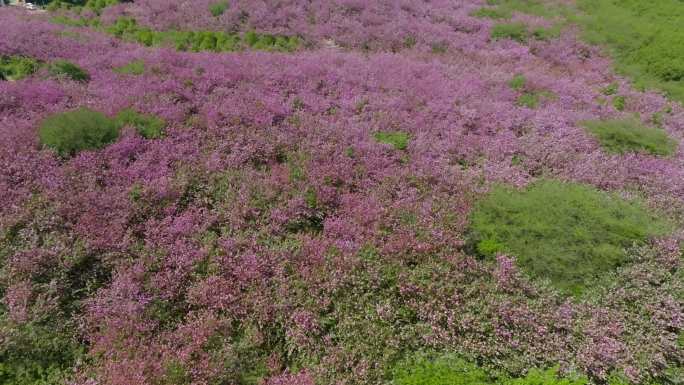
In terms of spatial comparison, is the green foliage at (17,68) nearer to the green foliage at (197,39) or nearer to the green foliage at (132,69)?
the green foliage at (132,69)

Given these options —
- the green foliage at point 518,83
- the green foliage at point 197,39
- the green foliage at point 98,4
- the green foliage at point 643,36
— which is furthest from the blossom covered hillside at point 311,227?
the green foliage at point 643,36

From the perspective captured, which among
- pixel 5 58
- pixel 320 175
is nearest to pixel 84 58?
pixel 5 58

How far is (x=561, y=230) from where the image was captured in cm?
718

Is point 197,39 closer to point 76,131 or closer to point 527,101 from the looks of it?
point 76,131

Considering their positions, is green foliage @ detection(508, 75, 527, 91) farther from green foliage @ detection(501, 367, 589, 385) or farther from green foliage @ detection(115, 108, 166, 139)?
green foliage @ detection(115, 108, 166, 139)

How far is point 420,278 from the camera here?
20.8ft

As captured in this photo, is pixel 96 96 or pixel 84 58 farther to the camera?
pixel 84 58

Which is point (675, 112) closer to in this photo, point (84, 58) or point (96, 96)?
point (96, 96)

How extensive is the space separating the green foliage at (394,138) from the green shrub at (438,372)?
16.5 feet

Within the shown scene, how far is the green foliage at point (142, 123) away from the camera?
7945mm

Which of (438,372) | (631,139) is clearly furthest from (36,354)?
(631,139)

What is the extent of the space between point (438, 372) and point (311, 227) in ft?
10.6

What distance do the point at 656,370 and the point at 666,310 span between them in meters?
1.10

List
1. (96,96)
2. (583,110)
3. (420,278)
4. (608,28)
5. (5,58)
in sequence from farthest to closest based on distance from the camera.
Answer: (608,28)
(583,110)
(5,58)
(96,96)
(420,278)
